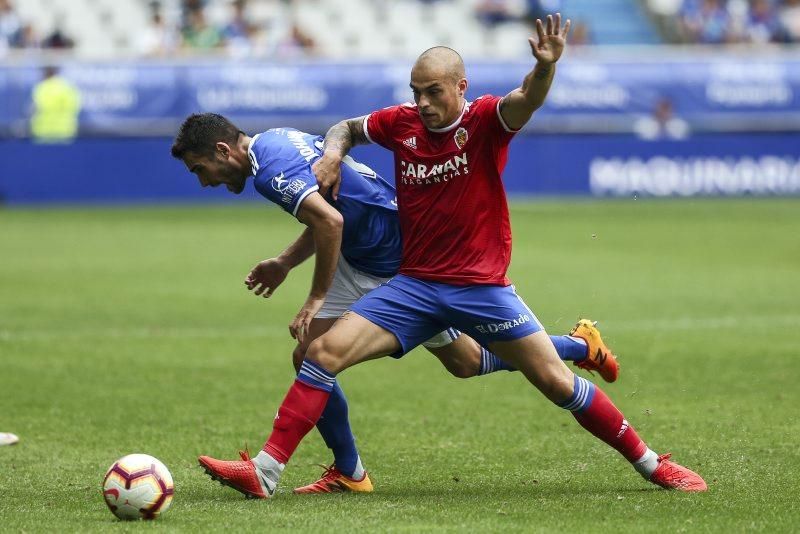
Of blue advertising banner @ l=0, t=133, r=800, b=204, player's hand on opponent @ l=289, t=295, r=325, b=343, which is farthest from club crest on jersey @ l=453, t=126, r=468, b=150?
blue advertising banner @ l=0, t=133, r=800, b=204

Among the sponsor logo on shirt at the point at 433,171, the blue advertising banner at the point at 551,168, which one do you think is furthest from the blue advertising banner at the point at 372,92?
the sponsor logo on shirt at the point at 433,171

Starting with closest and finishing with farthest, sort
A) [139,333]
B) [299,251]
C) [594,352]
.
Answer: [299,251] → [594,352] → [139,333]

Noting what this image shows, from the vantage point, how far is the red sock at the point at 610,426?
262 inches

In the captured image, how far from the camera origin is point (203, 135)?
22.0 ft

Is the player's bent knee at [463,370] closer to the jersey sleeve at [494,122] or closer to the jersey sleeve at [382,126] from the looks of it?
the jersey sleeve at [382,126]

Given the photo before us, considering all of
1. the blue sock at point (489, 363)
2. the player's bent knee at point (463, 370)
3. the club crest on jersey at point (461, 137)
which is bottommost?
the player's bent knee at point (463, 370)

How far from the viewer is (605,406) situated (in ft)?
21.9

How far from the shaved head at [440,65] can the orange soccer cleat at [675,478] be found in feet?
6.69

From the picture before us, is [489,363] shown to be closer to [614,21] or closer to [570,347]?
[570,347]

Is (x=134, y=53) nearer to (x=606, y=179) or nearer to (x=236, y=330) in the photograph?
(x=606, y=179)

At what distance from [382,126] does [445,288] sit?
0.85 metres

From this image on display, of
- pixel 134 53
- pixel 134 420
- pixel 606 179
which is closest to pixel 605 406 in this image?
pixel 134 420

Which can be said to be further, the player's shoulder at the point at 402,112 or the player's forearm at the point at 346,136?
the player's forearm at the point at 346,136

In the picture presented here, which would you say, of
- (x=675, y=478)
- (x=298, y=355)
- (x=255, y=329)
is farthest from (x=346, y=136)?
(x=255, y=329)
